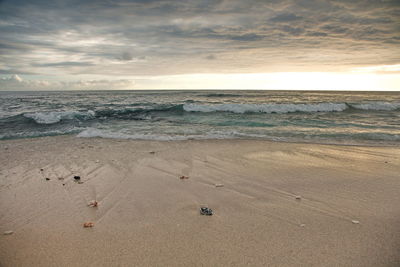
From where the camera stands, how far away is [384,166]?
5457mm

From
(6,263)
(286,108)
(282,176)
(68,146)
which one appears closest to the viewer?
(6,263)

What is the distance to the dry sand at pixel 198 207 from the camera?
2.51 metres

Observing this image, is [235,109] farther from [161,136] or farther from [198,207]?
[198,207]

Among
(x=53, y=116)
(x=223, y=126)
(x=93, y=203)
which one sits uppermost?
(x=93, y=203)

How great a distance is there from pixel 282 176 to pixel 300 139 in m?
4.35

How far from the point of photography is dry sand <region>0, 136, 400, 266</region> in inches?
98.8

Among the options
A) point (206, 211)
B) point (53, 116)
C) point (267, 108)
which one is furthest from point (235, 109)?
point (206, 211)

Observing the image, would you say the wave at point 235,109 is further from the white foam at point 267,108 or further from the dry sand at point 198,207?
the dry sand at point 198,207

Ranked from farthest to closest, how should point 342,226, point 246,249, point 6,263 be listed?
point 342,226
point 246,249
point 6,263

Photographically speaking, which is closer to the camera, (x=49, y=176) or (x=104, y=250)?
(x=104, y=250)

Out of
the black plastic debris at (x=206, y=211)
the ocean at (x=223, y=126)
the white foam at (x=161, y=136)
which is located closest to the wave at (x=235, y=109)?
the ocean at (x=223, y=126)

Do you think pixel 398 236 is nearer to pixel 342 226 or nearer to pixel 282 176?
pixel 342 226

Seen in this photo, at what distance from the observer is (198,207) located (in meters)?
3.57

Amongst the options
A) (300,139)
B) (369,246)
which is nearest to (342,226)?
(369,246)
